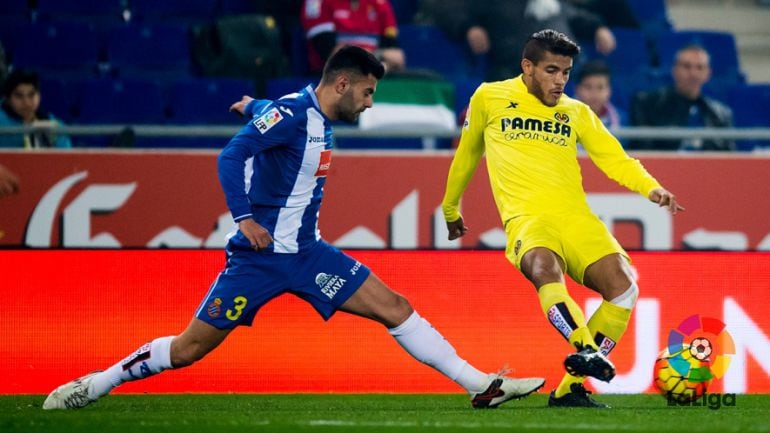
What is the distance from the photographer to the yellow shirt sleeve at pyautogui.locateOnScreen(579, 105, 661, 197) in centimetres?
709

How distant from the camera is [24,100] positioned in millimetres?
10391

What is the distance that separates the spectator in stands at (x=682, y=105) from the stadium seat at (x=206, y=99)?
10.6 ft

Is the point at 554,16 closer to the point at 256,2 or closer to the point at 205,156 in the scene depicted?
the point at 256,2

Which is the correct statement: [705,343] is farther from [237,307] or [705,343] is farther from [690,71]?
[690,71]

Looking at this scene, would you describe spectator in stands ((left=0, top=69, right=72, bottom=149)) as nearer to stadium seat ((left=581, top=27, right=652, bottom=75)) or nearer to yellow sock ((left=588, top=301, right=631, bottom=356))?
yellow sock ((left=588, top=301, right=631, bottom=356))

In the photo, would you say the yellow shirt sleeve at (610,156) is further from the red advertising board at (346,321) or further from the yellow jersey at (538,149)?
the red advertising board at (346,321)

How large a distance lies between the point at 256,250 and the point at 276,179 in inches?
14.4

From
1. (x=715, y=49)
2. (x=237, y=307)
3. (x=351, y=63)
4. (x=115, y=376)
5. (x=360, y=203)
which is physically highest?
(x=351, y=63)

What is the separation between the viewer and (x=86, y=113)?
1138cm

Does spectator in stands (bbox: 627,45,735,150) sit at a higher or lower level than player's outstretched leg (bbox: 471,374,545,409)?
higher

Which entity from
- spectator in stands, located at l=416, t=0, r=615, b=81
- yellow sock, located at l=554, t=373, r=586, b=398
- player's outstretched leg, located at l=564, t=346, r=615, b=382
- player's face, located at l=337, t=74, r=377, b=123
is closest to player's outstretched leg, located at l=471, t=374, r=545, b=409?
yellow sock, located at l=554, t=373, r=586, b=398

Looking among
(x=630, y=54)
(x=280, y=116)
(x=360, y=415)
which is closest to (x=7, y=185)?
(x=280, y=116)

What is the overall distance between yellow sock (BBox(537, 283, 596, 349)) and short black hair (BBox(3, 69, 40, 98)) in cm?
509

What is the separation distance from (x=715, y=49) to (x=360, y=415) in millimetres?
7600
